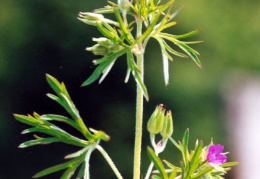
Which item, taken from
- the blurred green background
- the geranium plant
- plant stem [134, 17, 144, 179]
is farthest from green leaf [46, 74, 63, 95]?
the blurred green background

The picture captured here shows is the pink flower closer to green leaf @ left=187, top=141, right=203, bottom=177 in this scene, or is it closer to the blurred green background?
green leaf @ left=187, top=141, right=203, bottom=177

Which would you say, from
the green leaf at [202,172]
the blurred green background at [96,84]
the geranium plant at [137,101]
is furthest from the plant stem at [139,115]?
the blurred green background at [96,84]

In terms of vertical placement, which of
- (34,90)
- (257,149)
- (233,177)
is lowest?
(233,177)

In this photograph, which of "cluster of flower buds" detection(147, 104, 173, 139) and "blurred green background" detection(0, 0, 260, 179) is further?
"blurred green background" detection(0, 0, 260, 179)

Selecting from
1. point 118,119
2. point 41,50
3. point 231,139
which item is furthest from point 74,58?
point 231,139

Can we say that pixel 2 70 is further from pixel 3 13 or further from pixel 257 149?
pixel 257 149
